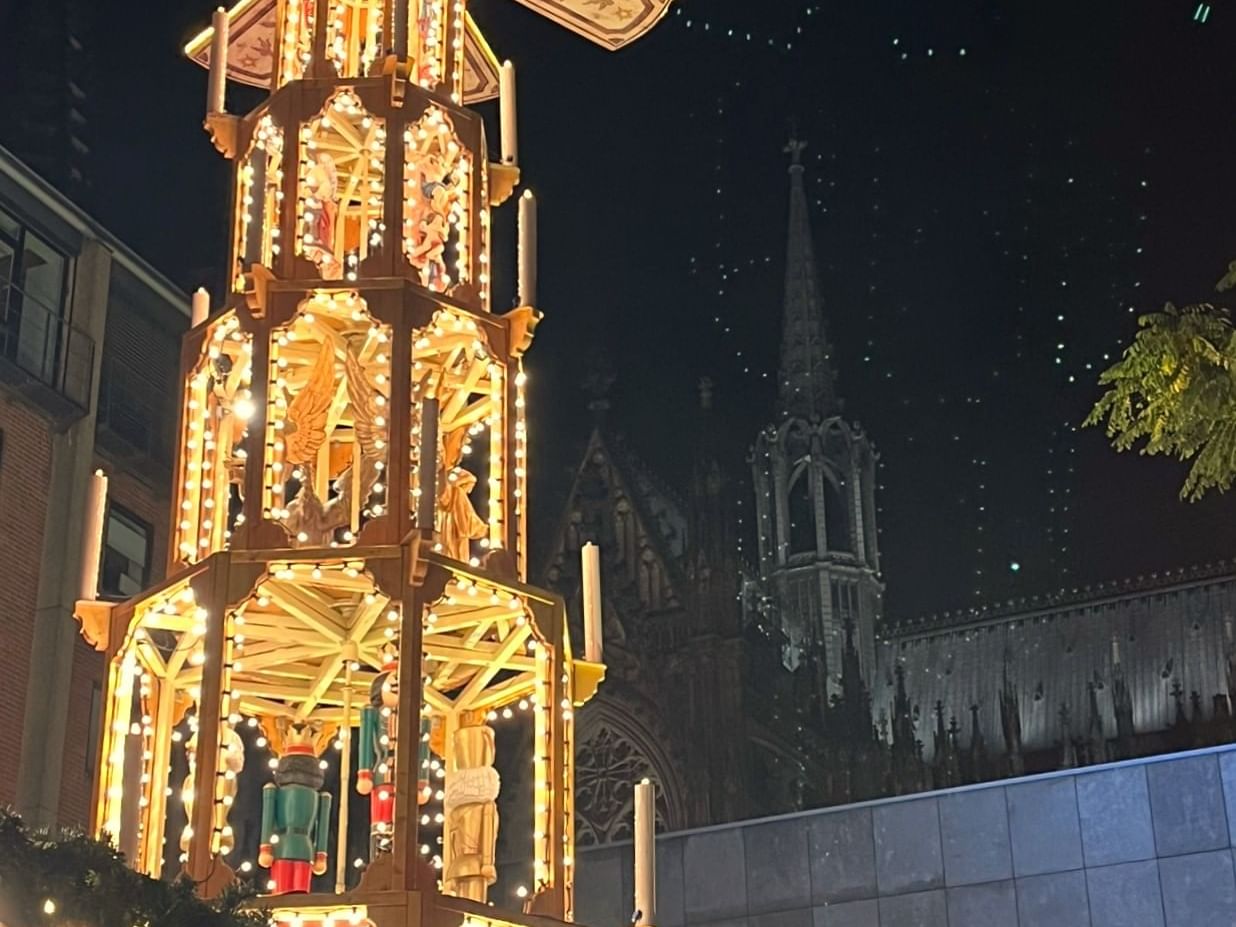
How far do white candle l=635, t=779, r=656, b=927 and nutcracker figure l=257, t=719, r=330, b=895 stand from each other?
1120mm

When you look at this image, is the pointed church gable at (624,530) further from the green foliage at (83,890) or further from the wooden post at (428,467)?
the green foliage at (83,890)

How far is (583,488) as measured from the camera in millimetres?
33844

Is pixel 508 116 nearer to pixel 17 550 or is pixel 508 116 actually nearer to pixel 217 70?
pixel 217 70

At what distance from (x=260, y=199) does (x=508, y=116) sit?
1.17 metres

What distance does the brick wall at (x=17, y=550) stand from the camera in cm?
1666

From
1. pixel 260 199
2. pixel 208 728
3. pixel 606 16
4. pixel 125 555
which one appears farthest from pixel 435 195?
pixel 125 555

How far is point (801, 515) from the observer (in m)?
42.2

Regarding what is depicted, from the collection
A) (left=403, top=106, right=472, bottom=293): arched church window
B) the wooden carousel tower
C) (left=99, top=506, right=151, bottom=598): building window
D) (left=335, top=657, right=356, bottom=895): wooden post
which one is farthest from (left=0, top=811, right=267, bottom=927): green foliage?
(left=99, top=506, right=151, bottom=598): building window

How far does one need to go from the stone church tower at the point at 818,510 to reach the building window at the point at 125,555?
914 inches

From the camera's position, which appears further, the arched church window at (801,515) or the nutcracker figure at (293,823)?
the arched church window at (801,515)

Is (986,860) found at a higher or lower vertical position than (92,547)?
higher

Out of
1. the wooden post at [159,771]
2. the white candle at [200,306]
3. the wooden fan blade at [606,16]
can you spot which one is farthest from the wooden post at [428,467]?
the wooden fan blade at [606,16]

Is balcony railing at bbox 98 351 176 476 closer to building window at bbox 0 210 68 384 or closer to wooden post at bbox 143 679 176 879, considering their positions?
building window at bbox 0 210 68 384

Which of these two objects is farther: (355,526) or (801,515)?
(801,515)
